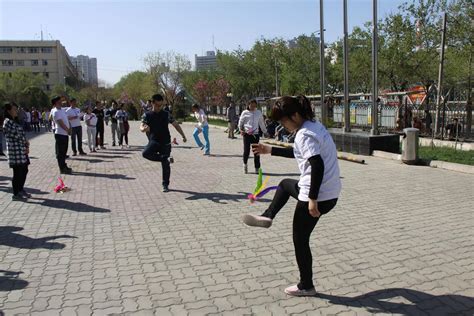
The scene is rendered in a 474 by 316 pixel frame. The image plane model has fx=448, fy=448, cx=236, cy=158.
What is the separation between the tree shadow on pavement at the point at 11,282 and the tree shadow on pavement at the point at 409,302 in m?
2.83

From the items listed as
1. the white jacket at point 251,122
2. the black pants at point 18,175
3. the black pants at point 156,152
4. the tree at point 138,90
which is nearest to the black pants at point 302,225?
the black pants at point 156,152

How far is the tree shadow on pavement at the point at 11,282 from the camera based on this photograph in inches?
168

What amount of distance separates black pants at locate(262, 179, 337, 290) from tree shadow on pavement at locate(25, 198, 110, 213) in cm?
402

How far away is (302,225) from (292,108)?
973mm

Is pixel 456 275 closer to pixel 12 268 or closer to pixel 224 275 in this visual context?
pixel 224 275

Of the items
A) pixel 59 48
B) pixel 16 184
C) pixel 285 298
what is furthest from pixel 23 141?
pixel 59 48

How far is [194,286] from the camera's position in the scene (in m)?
4.21

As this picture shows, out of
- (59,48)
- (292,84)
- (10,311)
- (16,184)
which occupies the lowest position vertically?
(10,311)

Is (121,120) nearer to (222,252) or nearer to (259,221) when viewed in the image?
(222,252)

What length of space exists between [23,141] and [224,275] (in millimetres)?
5212

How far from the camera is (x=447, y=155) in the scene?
12594 millimetres

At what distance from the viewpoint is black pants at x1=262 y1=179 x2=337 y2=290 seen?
3.69 metres

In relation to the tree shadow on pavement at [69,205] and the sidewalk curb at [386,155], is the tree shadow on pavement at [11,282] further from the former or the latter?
the sidewalk curb at [386,155]

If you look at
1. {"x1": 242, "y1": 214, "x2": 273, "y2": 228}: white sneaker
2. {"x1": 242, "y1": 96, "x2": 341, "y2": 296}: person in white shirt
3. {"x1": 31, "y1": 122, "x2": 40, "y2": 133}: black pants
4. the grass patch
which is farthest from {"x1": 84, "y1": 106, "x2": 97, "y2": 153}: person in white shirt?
{"x1": 31, "y1": 122, "x2": 40, "y2": 133}: black pants
